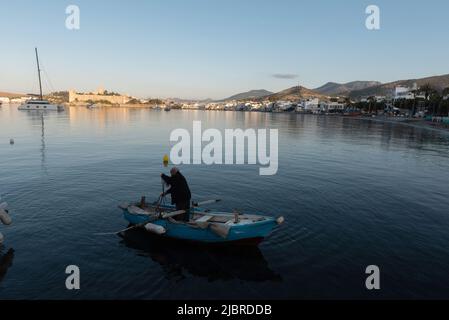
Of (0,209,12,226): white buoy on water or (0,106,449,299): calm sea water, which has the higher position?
(0,209,12,226): white buoy on water

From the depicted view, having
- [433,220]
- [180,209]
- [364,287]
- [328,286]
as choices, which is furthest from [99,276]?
[433,220]

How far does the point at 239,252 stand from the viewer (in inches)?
606

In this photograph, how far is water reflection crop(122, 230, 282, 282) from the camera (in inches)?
524

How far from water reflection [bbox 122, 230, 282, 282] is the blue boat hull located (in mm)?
502

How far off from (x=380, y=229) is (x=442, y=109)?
438ft

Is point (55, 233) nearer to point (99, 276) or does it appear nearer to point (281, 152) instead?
point (99, 276)

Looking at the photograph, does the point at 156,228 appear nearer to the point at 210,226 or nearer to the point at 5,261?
the point at 210,226

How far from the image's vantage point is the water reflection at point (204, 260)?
1330cm

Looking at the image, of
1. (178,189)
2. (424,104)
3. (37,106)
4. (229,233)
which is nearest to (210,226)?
(229,233)

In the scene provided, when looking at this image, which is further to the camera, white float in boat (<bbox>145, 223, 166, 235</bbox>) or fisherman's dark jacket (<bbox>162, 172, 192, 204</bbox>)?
fisherman's dark jacket (<bbox>162, 172, 192, 204</bbox>)

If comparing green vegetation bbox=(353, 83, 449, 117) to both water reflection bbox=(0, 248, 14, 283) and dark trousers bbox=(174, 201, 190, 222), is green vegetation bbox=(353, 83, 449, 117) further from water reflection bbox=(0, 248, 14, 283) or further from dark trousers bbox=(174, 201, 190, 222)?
water reflection bbox=(0, 248, 14, 283)

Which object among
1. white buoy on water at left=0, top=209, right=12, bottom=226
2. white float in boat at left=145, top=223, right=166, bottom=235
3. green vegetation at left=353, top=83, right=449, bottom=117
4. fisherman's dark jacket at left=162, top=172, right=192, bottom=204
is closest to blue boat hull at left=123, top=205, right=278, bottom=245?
white float in boat at left=145, top=223, right=166, bottom=235

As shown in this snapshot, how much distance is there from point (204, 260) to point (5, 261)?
9158 millimetres

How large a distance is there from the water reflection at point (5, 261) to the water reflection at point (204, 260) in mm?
5062
